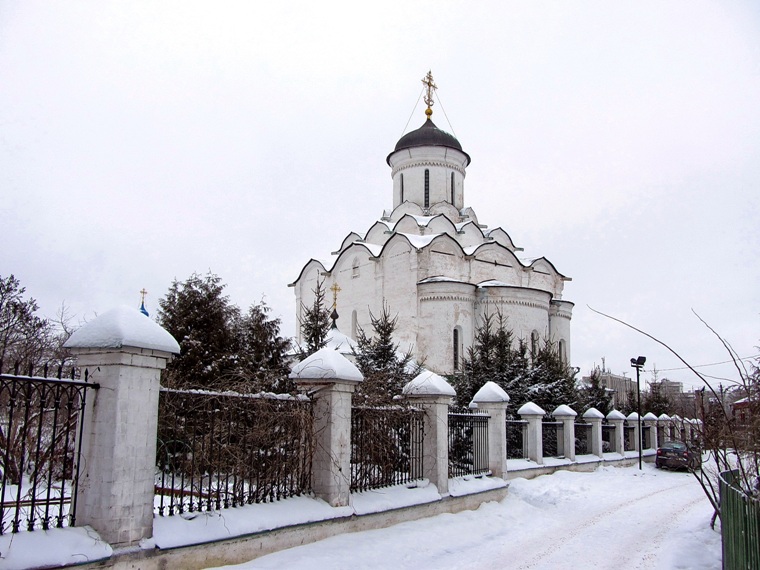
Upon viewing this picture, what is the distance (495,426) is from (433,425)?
2.95 m

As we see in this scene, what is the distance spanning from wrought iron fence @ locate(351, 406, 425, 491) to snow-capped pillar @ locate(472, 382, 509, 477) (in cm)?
285

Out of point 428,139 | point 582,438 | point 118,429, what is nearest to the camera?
point 118,429

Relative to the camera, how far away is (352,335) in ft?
95.0

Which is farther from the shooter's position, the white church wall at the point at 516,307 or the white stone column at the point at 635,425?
the white church wall at the point at 516,307

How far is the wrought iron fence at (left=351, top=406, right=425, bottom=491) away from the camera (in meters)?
8.81

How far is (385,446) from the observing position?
9367mm

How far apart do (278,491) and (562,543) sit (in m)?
3.98

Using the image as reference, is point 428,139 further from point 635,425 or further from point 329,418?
point 329,418

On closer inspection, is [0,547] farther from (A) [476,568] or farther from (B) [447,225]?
(B) [447,225]

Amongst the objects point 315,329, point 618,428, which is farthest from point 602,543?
point 618,428

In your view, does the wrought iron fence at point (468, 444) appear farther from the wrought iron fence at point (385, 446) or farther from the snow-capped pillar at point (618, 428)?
the snow-capped pillar at point (618, 428)

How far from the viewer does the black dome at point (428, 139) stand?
31.3 meters

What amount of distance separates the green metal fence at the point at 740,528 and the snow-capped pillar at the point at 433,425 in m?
4.44

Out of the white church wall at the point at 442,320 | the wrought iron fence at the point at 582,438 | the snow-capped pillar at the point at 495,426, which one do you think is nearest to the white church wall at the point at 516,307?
the white church wall at the point at 442,320
